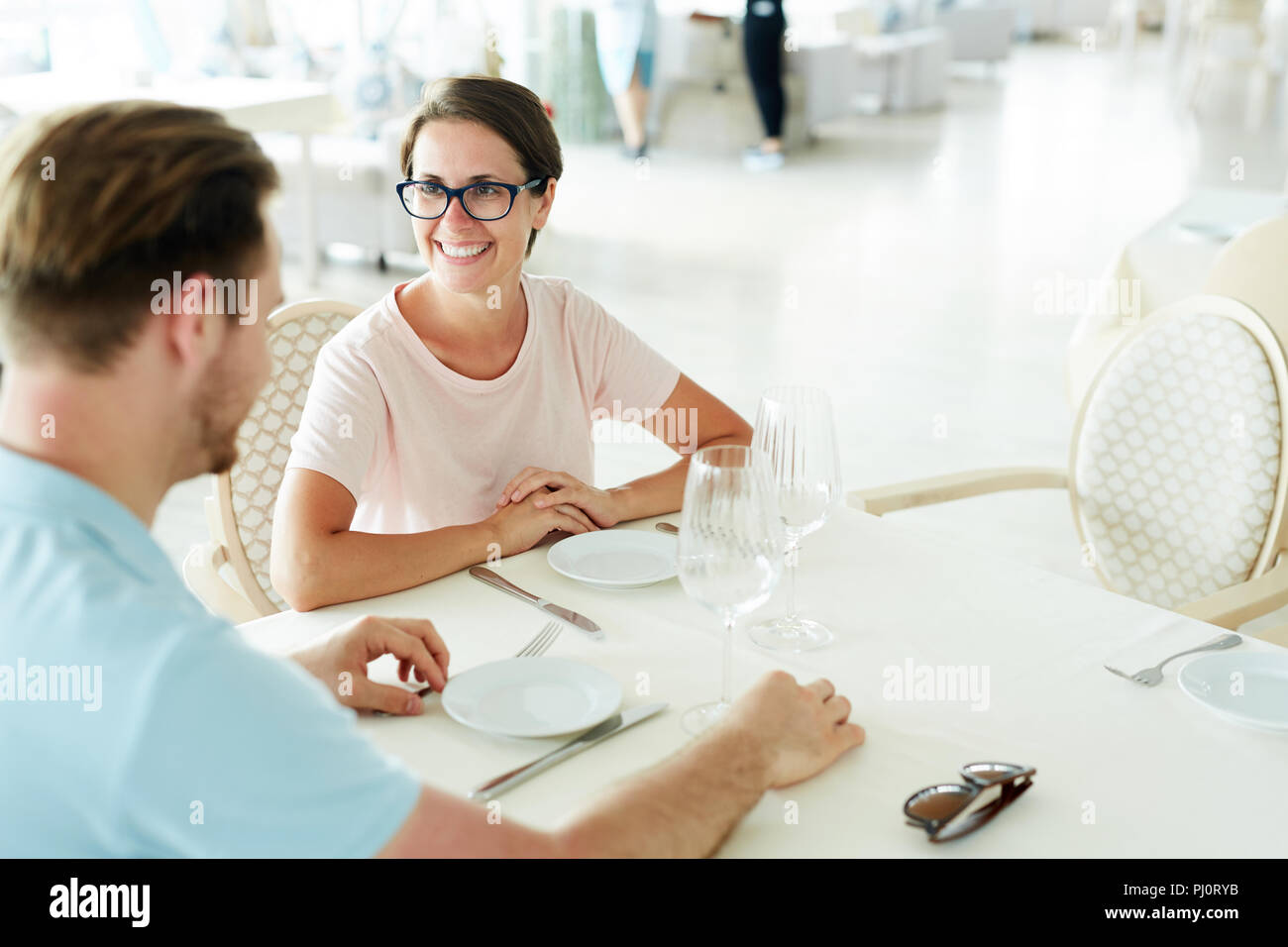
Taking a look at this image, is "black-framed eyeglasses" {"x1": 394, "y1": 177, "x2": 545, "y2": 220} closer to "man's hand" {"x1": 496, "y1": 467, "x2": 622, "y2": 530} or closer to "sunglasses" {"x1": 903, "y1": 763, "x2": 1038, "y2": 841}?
"man's hand" {"x1": 496, "y1": 467, "x2": 622, "y2": 530}

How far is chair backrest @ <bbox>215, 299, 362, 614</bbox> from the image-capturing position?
1.98 meters

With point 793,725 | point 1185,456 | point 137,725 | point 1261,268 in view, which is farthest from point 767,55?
point 137,725

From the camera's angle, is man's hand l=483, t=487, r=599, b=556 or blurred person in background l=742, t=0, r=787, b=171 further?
blurred person in background l=742, t=0, r=787, b=171

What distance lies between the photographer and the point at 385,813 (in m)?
0.86

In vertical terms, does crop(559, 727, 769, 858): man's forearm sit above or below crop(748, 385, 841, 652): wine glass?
below

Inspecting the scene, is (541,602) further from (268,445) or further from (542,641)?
(268,445)

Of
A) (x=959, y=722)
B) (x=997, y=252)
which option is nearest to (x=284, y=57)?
(x=997, y=252)

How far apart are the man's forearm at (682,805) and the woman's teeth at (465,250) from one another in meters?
0.91

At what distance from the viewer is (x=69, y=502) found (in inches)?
34.3

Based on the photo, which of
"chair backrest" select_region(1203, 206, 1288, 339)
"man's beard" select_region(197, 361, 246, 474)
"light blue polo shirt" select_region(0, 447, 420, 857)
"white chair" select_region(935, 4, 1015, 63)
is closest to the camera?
"light blue polo shirt" select_region(0, 447, 420, 857)

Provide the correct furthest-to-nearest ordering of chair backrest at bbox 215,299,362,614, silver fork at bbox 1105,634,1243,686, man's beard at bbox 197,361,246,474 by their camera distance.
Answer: chair backrest at bbox 215,299,362,614 < silver fork at bbox 1105,634,1243,686 < man's beard at bbox 197,361,246,474

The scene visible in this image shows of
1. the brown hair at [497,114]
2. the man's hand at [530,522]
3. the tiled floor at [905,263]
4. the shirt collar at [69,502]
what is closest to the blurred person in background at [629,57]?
the tiled floor at [905,263]

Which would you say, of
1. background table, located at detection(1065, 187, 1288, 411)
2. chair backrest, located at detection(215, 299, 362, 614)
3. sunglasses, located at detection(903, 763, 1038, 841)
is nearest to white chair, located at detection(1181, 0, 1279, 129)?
background table, located at detection(1065, 187, 1288, 411)

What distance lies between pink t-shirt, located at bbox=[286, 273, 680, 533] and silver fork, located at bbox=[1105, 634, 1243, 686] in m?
0.90
